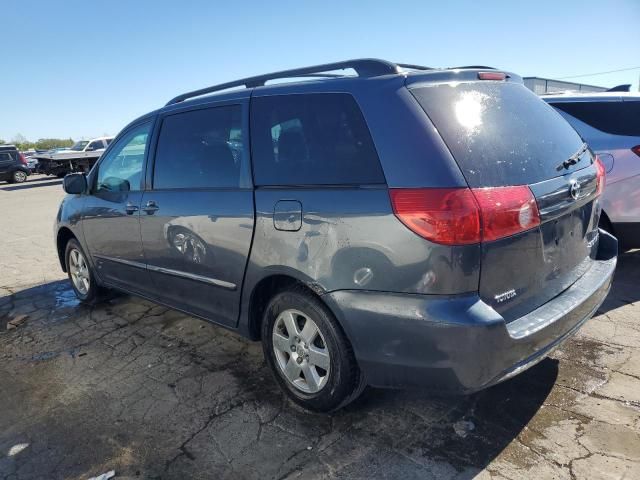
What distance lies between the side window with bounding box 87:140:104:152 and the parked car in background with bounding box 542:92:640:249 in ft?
78.6

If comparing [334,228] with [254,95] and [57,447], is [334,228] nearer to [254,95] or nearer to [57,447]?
[254,95]

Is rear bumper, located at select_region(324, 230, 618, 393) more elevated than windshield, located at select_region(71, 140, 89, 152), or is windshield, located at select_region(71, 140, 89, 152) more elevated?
windshield, located at select_region(71, 140, 89, 152)

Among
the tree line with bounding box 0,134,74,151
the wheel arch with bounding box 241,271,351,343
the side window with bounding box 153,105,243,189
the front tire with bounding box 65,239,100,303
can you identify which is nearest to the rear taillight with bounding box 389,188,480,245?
the wheel arch with bounding box 241,271,351,343

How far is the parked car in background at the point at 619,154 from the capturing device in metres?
4.29

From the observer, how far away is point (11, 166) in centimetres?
2397

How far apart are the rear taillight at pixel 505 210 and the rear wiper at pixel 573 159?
440 millimetres

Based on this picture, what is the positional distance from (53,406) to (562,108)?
5.16 meters

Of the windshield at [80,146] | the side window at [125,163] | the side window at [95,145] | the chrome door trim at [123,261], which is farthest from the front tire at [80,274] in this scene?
the windshield at [80,146]

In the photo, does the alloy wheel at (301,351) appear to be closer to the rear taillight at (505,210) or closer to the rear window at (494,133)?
the rear taillight at (505,210)

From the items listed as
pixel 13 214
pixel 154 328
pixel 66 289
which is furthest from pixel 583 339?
pixel 13 214

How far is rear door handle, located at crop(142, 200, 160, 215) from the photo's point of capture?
3.49m

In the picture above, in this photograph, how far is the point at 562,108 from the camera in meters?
4.91

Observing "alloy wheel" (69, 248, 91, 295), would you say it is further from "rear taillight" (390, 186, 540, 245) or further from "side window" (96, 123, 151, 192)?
"rear taillight" (390, 186, 540, 245)

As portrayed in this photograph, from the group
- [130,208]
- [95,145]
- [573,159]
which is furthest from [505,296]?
[95,145]
